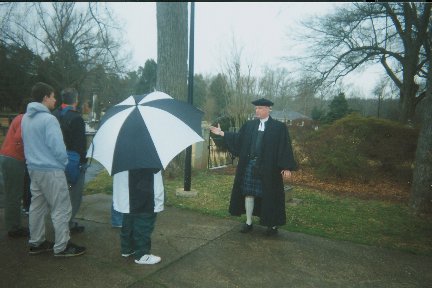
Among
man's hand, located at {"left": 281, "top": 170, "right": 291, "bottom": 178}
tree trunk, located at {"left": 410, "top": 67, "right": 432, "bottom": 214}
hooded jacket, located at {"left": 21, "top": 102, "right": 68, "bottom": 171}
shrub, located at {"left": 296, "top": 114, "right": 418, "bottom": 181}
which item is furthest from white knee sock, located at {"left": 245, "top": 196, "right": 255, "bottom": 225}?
shrub, located at {"left": 296, "top": 114, "right": 418, "bottom": 181}

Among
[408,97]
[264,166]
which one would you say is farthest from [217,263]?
[408,97]

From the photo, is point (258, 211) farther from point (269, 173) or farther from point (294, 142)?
point (294, 142)

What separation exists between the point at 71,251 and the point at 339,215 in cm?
457

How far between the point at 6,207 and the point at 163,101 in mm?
2633

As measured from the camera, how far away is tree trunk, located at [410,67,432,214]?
6637mm

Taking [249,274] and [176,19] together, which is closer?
[249,274]

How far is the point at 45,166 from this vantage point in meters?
3.79

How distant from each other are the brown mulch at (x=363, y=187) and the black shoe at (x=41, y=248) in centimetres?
648

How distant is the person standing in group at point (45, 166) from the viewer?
377cm

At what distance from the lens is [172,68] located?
27.5 feet

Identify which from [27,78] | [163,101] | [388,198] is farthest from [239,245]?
[27,78]

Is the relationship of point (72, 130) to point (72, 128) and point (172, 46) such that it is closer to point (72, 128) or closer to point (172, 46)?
point (72, 128)

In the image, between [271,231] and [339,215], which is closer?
[271,231]

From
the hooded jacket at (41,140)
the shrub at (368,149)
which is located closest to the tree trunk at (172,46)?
the shrub at (368,149)
